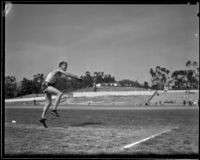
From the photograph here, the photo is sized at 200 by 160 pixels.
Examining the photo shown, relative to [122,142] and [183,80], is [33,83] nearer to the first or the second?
[122,142]

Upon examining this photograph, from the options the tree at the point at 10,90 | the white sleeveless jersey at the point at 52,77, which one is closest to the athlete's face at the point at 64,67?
the white sleeveless jersey at the point at 52,77

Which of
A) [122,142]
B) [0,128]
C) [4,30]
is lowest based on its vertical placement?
[122,142]

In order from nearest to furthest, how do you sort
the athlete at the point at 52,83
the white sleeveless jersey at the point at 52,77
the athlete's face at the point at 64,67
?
the athlete at the point at 52,83 → the athlete's face at the point at 64,67 → the white sleeveless jersey at the point at 52,77

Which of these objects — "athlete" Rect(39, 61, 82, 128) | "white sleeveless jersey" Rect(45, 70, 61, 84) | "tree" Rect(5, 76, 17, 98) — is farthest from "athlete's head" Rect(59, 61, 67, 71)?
"tree" Rect(5, 76, 17, 98)

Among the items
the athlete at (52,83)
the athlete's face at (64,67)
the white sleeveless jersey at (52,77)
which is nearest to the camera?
the athlete at (52,83)

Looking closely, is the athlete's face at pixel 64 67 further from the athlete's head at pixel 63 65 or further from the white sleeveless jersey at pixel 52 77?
the white sleeveless jersey at pixel 52 77

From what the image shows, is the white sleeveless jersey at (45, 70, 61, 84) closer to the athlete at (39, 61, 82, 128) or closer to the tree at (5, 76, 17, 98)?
the athlete at (39, 61, 82, 128)

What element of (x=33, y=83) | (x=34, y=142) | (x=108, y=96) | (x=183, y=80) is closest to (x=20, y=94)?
(x=33, y=83)

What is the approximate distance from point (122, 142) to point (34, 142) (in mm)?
2107

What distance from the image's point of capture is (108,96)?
5450cm

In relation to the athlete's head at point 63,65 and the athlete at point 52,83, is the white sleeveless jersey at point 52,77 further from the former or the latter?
the athlete's head at point 63,65

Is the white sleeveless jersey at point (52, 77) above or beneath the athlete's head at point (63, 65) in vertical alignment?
beneath

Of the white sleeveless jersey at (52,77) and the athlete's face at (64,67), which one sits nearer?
the athlete's face at (64,67)

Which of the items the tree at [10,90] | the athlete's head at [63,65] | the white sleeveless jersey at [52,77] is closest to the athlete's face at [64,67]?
the athlete's head at [63,65]
